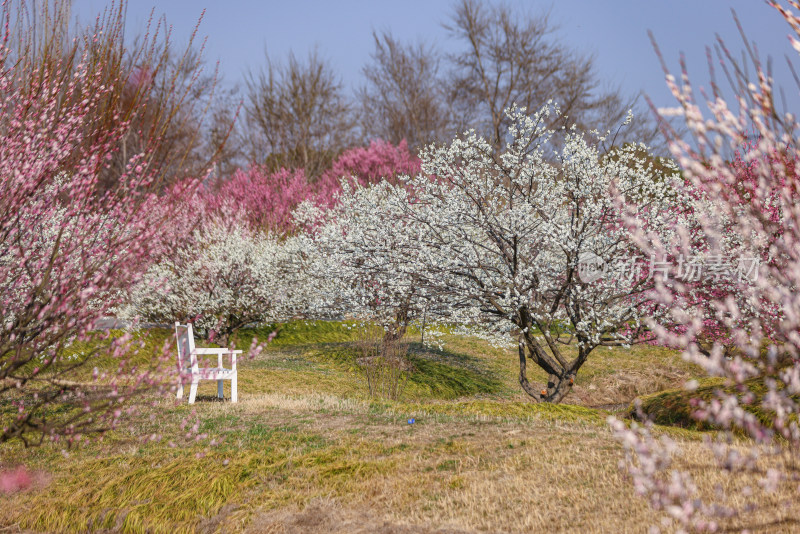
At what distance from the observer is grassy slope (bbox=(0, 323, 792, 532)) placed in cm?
459

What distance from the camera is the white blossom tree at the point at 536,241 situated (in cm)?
910

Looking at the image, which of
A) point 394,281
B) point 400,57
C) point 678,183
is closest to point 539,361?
point 394,281

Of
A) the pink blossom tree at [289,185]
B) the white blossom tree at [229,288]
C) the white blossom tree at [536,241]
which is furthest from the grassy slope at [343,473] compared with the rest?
the pink blossom tree at [289,185]

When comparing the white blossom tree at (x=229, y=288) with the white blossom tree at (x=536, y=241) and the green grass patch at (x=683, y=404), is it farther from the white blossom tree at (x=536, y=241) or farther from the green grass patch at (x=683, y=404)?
the green grass patch at (x=683, y=404)

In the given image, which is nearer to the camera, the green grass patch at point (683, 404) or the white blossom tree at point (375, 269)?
the green grass patch at point (683, 404)

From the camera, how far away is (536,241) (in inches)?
396

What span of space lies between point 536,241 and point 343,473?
5.71 m

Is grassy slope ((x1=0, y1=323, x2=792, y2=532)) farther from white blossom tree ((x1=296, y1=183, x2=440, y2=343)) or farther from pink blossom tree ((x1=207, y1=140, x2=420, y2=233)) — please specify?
pink blossom tree ((x1=207, y1=140, x2=420, y2=233))

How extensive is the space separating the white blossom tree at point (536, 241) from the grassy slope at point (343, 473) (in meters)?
1.85

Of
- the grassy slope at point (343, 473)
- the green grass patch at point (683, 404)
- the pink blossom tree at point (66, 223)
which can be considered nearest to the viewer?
the pink blossom tree at point (66, 223)

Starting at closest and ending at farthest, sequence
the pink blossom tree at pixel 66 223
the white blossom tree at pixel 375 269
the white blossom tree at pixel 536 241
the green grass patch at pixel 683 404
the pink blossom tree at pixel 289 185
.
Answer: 1. the pink blossom tree at pixel 66 223
2. the green grass patch at pixel 683 404
3. the white blossom tree at pixel 536 241
4. the white blossom tree at pixel 375 269
5. the pink blossom tree at pixel 289 185

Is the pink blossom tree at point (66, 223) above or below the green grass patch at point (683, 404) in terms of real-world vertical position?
above

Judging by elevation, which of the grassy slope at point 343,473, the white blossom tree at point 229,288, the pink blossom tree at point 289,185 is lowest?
the grassy slope at point 343,473

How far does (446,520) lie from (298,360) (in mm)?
11481
